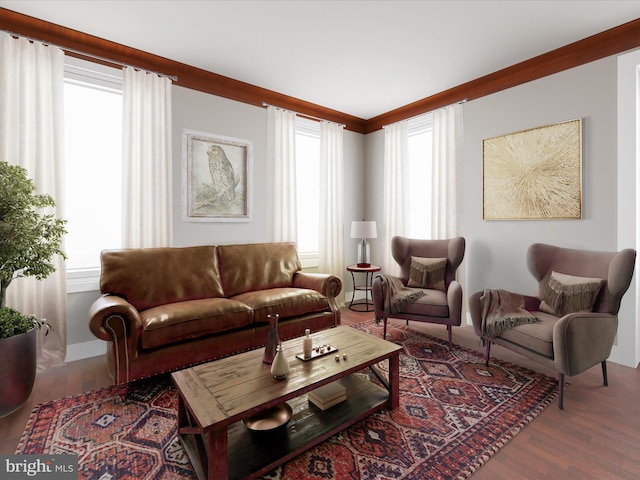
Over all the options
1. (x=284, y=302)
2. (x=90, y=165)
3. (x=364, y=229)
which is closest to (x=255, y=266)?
(x=284, y=302)

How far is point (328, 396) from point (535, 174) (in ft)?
9.81

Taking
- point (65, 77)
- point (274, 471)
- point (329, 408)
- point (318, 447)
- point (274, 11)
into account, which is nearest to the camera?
point (274, 471)

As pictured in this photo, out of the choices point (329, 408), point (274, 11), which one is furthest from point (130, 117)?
point (329, 408)

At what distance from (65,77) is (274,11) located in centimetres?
199

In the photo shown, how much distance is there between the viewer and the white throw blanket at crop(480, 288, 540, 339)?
2496 mm

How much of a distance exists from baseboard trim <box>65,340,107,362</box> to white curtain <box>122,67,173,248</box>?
939 millimetres

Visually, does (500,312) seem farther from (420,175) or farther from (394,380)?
(420,175)

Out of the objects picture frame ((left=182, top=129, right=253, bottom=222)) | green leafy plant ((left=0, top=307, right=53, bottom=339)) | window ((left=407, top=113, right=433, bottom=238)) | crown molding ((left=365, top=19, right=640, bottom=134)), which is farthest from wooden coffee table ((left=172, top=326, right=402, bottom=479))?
crown molding ((left=365, top=19, right=640, bottom=134))

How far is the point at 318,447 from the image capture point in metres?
1.75

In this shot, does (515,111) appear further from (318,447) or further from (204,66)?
(318,447)

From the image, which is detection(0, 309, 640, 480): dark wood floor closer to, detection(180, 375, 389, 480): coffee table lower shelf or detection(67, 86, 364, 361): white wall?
detection(67, 86, 364, 361): white wall

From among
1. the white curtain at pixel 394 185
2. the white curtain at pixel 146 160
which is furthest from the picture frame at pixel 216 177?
the white curtain at pixel 394 185

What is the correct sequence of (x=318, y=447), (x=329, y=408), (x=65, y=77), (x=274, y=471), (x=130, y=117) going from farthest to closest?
(x=130, y=117)
(x=65, y=77)
(x=329, y=408)
(x=318, y=447)
(x=274, y=471)

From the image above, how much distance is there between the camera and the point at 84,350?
2.96 m
